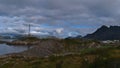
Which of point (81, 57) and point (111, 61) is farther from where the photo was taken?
point (81, 57)

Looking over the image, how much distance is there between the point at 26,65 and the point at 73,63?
10.3 m

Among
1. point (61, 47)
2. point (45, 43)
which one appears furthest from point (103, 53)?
point (61, 47)

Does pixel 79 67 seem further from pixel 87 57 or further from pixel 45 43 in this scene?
pixel 45 43

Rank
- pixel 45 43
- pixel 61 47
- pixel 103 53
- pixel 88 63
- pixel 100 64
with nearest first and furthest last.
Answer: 1. pixel 100 64
2. pixel 88 63
3. pixel 103 53
4. pixel 45 43
5. pixel 61 47

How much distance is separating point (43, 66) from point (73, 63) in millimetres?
6375

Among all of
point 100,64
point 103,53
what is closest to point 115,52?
point 103,53

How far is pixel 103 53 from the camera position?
64250 millimetres

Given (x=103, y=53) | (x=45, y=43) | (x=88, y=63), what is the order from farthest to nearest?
(x=45, y=43) < (x=103, y=53) < (x=88, y=63)

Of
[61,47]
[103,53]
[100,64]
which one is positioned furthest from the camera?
[61,47]

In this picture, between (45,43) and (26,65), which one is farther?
(45,43)

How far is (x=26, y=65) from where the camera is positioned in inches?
2403

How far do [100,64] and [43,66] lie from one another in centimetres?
1190

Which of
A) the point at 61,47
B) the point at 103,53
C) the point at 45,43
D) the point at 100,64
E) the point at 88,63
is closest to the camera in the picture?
the point at 100,64

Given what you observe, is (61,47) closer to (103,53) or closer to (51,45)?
(51,45)
